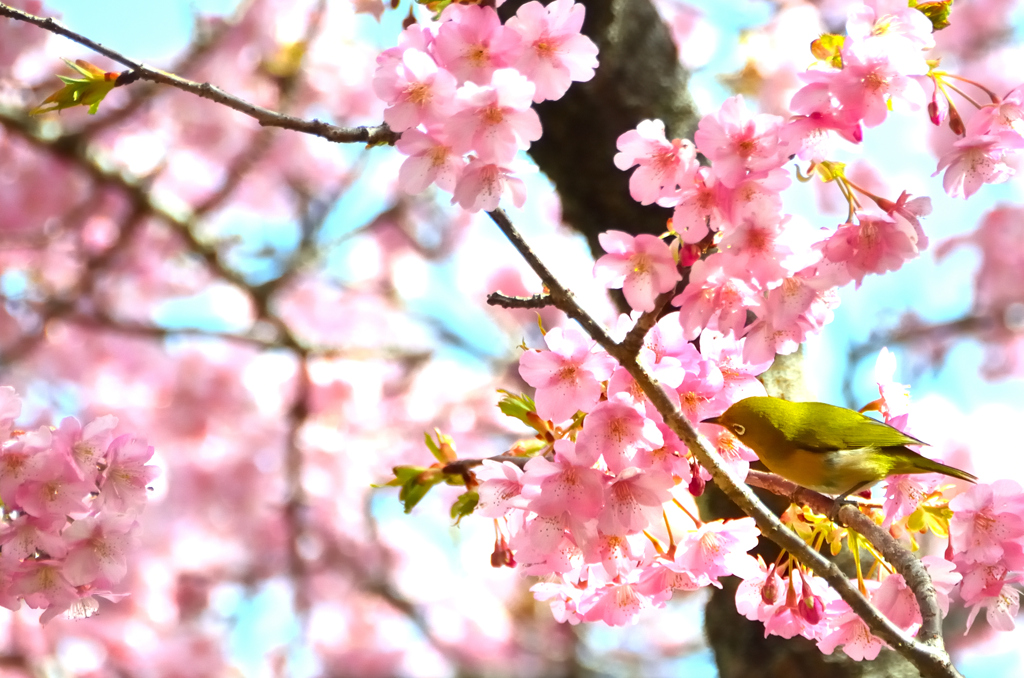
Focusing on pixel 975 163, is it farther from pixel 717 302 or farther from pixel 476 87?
pixel 476 87

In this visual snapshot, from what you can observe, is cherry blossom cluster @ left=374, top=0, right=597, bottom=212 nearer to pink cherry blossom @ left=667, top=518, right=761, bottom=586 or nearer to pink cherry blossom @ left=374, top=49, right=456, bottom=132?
pink cherry blossom @ left=374, top=49, right=456, bottom=132

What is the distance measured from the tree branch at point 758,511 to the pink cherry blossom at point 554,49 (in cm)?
21

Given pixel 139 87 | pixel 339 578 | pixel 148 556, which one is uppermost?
pixel 139 87

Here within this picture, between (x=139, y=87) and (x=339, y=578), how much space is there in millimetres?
3538

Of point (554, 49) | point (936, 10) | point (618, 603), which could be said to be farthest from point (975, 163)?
point (618, 603)

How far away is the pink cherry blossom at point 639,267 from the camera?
1076mm

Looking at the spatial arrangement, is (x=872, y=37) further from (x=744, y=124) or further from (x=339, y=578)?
(x=339, y=578)

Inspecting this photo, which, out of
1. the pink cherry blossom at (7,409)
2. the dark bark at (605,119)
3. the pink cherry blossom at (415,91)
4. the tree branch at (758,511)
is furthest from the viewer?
the dark bark at (605,119)

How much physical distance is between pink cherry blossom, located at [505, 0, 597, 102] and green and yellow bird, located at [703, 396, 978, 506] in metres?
0.54

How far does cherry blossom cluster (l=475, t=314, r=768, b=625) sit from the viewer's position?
1.10 meters

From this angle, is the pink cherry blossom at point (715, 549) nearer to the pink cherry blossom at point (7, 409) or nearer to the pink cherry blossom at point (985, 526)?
the pink cherry blossom at point (985, 526)

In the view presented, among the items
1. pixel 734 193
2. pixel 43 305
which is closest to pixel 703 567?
pixel 734 193

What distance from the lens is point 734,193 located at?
1038 mm

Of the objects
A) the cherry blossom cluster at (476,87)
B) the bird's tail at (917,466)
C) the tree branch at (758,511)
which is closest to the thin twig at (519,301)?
the tree branch at (758,511)
